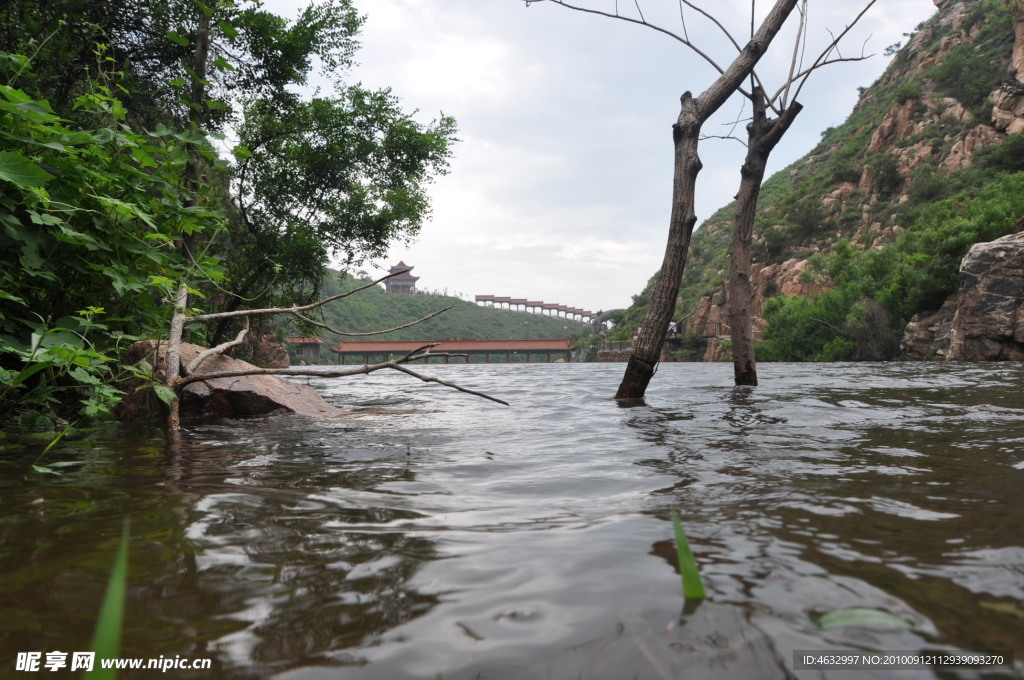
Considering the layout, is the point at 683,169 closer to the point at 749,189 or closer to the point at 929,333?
the point at 749,189

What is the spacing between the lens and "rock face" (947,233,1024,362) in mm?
16812

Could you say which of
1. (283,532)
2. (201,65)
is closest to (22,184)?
(283,532)

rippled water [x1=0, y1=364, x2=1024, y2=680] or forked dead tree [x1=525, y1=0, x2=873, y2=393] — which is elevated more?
forked dead tree [x1=525, y1=0, x2=873, y2=393]

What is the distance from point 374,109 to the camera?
1580 centimetres

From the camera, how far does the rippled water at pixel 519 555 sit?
1.16 meters

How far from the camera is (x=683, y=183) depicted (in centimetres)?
677

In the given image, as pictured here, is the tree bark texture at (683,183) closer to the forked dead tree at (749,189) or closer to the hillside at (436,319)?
the forked dead tree at (749,189)

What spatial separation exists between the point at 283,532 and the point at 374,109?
1593 centimetres

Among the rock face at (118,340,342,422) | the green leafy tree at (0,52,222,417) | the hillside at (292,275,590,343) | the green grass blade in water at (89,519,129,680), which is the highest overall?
the hillside at (292,275,590,343)

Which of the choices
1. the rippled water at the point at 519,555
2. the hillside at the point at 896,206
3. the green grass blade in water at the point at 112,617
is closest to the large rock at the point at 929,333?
the hillside at the point at 896,206

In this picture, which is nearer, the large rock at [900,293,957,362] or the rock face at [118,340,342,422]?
the rock face at [118,340,342,422]

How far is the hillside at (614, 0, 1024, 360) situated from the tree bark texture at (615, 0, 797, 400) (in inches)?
626

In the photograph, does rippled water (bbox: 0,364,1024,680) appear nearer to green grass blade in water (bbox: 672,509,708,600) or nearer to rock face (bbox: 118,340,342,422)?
green grass blade in water (bbox: 672,509,708,600)

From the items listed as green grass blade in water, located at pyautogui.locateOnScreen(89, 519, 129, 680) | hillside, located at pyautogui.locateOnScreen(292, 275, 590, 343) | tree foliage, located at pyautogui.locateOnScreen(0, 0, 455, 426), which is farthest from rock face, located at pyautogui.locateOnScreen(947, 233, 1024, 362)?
hillside, located at pyautogui.locateOnScreen(292, 275, 590, 343)
